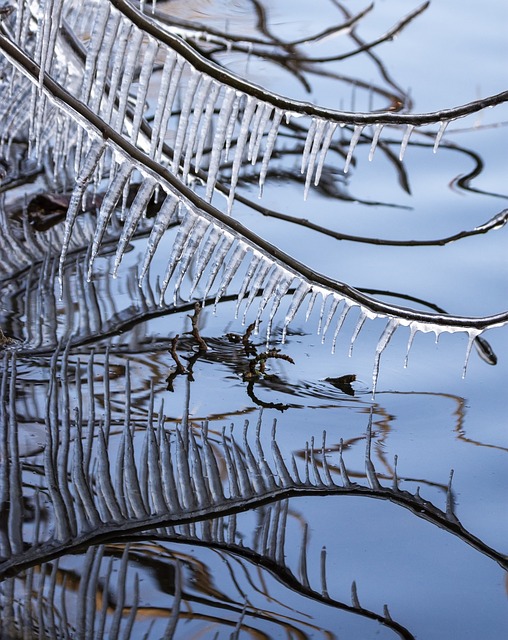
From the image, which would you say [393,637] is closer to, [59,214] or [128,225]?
[128,225]

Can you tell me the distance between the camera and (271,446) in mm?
1260

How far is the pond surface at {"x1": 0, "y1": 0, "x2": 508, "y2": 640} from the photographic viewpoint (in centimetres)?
98

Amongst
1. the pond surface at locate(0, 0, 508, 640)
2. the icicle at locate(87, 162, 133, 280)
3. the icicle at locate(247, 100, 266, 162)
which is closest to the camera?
the pond surface at locate(0, 0, 508, 640)

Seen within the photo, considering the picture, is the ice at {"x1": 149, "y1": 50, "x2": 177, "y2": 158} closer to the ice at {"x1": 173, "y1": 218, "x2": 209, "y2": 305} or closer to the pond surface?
the ice at {"x1": 173, "y1": 218, "x2": 209, "y2": 305}

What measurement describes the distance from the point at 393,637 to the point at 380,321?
2.40 feet

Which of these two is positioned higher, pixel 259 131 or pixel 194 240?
pixel 259 131

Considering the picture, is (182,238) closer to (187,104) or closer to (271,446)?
(187,104)

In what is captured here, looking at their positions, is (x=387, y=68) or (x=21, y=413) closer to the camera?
(x=21, y=413)

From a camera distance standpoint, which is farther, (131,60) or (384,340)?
(384,340)

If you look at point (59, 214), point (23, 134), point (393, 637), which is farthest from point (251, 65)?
point (393, 637)

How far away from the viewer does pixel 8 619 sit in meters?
0.92

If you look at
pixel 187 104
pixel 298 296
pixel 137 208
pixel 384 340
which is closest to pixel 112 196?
pixel 137 208

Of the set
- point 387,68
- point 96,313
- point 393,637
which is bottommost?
point 393,637

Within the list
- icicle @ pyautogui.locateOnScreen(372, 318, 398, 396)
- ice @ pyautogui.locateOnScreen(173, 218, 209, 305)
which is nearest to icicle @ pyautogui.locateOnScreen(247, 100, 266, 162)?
Result: ice @ pyautogui.locateOnScreen(173, 218, 209, 305)
